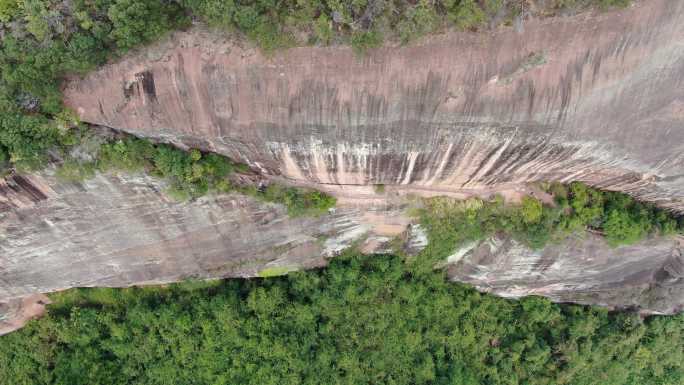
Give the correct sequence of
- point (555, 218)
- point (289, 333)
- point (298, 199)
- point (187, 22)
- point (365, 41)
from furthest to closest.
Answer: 1. point (289, 333)
2. point (555, 218)
3. point (298, 199)
4. point (187, 22)
5. point (365, 41)

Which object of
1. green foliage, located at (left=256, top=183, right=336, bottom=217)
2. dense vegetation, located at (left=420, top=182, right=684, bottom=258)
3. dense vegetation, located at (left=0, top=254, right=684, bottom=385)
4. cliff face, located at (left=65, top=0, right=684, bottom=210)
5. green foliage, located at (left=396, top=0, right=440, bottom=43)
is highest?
green foliage, located at (left=396, top=0, right=440, bottom=43)

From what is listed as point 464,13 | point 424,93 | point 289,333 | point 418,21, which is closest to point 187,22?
point 418,21

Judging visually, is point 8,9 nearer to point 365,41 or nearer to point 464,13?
point 365,41

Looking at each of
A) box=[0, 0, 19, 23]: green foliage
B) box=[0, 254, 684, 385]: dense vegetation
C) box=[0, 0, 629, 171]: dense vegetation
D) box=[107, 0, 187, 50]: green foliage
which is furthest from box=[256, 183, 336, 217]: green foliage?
box=[0, 0, 19, 23]: green foliage

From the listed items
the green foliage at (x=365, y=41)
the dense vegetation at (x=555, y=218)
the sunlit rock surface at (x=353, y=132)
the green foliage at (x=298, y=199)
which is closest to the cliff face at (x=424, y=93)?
the sunlit rock surface at (x=353, y=132)

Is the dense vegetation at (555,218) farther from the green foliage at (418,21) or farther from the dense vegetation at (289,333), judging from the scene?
the green foliage at (418,21)

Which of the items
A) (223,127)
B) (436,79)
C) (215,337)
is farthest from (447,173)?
(215,337)

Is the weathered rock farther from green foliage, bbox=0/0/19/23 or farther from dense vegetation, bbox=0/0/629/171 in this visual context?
green foliage, bbox=0/0/19/23
